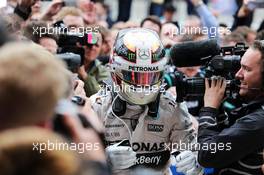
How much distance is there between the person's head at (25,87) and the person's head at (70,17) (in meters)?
3.94

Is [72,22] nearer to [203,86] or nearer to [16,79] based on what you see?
[203,86]

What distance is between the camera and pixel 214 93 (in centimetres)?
391

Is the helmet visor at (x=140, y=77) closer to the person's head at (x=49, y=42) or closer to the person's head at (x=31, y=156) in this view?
the person's head at (x=49, y=42)

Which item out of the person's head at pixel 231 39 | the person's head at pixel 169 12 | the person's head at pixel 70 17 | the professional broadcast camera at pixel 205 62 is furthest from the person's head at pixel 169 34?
the professional broadcast camera at pixel 205 62

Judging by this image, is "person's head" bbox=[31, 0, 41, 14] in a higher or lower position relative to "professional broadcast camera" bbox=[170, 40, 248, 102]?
higher

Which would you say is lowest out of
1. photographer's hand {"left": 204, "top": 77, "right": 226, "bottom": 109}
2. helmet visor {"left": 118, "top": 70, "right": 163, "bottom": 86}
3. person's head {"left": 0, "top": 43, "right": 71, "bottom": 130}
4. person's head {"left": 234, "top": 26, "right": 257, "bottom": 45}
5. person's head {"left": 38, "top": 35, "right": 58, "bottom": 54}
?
person's head {"left": 234, "top": 26, "right": 257, "bottom": 45}

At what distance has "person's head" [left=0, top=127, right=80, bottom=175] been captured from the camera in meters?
1.93

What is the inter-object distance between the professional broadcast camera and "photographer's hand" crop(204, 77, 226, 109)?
31mm

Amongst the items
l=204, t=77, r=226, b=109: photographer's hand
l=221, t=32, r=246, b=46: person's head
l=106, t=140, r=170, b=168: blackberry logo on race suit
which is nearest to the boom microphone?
l=204, t=77, r=226, b=109: photographer's hand

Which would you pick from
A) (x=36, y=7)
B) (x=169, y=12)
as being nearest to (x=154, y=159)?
(x=36, y=7)

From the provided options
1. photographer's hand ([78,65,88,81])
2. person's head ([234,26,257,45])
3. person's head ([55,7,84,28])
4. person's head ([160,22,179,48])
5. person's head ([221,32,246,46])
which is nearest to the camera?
photographer's hand ([78,65,88,81])

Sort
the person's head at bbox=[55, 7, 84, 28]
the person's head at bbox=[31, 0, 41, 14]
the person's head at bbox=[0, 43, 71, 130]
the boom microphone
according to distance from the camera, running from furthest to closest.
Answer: the person's head at bbox=[55, 7, 84, 28]
the person's head at bbox=[31, 0, 41, 14]
the boom microphone
the person's head at bbox=[0, 43, 71, 130]

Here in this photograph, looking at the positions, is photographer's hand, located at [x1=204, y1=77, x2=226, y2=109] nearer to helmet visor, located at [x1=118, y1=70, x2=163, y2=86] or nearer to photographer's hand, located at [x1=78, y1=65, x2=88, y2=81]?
helmet visor, located at [x1=118, y1=70, x2=163, y2=86]

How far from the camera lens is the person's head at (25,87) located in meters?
2.03
